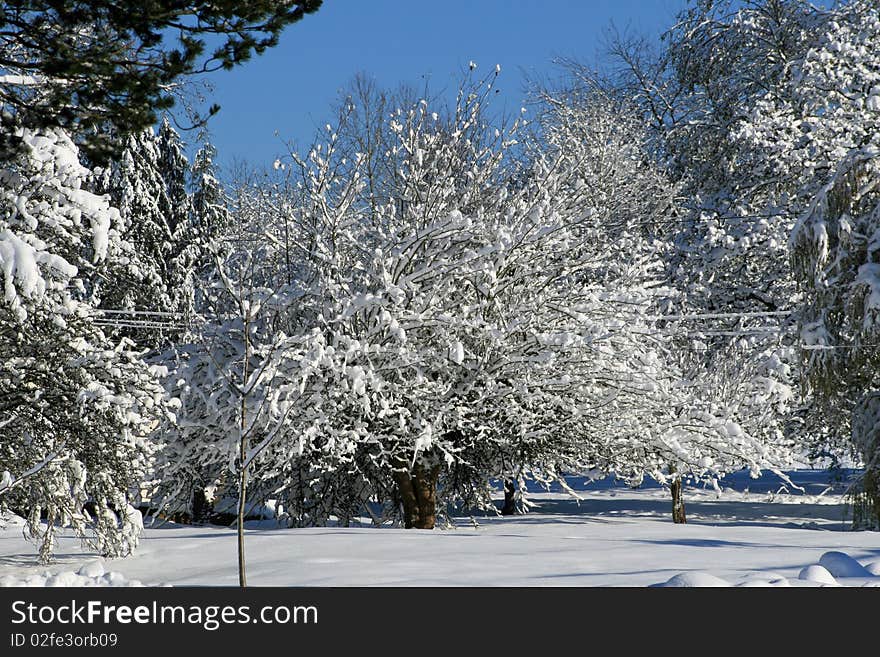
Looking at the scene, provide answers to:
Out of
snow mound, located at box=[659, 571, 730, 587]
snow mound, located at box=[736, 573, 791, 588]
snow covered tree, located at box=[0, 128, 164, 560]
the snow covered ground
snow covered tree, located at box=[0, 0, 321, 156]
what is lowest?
the snow covered ground

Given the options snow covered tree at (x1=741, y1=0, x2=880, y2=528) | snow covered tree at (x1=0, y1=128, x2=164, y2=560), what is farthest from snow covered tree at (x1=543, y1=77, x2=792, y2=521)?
snow covered tree at (x1=0, y1=128, x2=164, y2=560)

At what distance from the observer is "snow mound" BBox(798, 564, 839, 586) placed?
20.3 feet

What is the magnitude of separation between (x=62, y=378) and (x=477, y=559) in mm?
3763

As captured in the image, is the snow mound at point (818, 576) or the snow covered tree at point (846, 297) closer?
the snow mound at point (818, 576)

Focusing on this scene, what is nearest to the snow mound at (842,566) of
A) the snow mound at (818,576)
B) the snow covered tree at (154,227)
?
the snow mound at (818,576)

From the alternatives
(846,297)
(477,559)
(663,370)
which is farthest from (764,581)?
(663,370)

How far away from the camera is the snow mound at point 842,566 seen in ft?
22.4

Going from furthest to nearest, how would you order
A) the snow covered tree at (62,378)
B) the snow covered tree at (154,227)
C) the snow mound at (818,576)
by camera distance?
the snow covered tree at (154,227) < the snow covered tree at (62,378) < the snow mound at (818,576)

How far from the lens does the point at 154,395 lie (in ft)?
28.2

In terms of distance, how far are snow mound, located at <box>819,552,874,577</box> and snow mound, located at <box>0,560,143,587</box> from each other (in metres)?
4.98

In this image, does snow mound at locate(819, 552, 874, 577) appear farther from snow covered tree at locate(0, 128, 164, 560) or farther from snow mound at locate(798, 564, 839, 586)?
snow covered tree at locate(0, 128, 164, 560)

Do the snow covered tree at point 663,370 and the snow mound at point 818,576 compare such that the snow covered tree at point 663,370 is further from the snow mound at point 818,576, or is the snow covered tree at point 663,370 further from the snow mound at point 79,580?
the snow mound at point 79,580

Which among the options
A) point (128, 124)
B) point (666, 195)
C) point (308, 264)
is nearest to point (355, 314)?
point (308, 264)

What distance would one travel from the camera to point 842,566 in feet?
22.7
